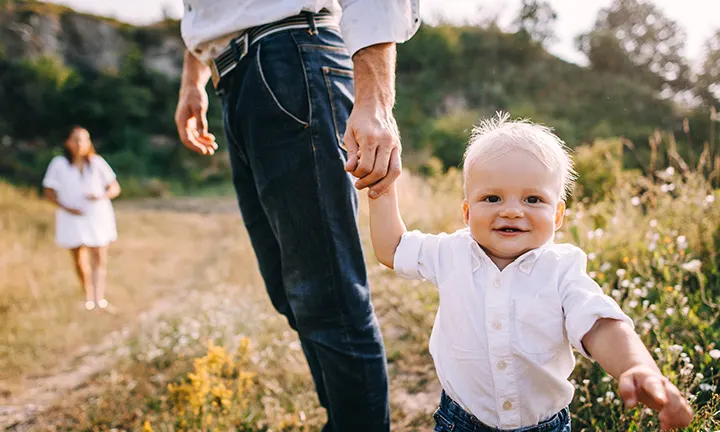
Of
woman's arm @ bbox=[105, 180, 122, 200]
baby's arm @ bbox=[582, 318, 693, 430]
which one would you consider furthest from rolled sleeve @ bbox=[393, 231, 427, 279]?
woman's arm @ bbox=[105, 180, 122, 200]

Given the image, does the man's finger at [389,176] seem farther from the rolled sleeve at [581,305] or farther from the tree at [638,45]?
the tree at [638,45]

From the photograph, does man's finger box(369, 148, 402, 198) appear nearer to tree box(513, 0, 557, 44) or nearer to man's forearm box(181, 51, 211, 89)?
man's forearm box(181, 51, 211, 89)

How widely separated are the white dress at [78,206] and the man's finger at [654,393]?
5.77 m

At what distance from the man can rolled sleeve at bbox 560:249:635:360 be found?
24.0 inches

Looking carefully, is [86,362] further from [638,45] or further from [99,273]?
[638,45]

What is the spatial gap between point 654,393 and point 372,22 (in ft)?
3.38

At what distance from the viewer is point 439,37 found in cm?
2422

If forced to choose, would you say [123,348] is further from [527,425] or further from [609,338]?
[609,338]

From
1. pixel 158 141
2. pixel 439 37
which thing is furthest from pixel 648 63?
pixel 158 141

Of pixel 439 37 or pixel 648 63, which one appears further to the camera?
pixel 439 37

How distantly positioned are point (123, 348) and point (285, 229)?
121 inches

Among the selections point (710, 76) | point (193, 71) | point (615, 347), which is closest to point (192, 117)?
point (193, 71)

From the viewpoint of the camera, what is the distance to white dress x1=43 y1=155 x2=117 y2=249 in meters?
5.69

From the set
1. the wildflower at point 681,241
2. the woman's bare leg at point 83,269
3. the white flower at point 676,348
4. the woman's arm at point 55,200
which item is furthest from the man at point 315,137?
the woman's bare leg at point 83,269
